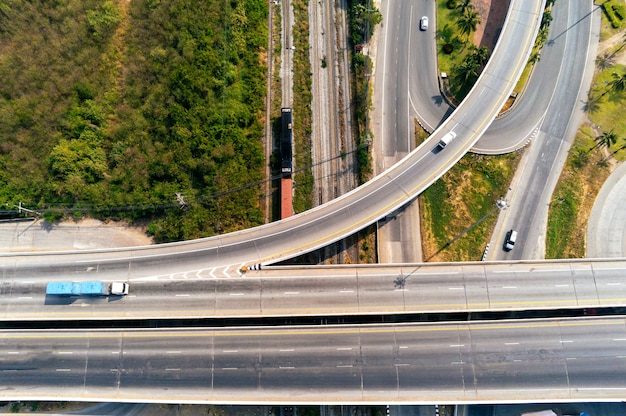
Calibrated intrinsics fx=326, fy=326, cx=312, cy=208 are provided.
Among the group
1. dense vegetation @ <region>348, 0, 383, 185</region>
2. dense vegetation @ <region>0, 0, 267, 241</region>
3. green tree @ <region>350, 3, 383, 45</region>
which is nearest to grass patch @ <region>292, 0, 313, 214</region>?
dense vegetation @ <region>0, 0, 267, 241</region>

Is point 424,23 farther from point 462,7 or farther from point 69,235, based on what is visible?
point 69,235

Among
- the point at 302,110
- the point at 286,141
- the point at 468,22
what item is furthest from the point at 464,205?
the point at 468,22

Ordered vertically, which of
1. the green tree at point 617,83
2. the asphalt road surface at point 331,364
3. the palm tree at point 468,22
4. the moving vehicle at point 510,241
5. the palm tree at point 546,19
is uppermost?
the palm tree at point 468,22

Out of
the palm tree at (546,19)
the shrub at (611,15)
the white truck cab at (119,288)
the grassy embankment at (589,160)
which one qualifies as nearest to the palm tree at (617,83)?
the grassy embankment at (589,160)

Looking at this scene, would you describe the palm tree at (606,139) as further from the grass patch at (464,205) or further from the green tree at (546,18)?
the green tree at (546,18)

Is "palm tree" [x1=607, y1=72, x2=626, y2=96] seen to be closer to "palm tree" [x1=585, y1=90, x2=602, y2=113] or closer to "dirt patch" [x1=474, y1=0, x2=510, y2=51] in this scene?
"palm tree" [x1=585, y1=90, x2=602, y2=113]

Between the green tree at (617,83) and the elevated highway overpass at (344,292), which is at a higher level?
the green tree at (617,83)
